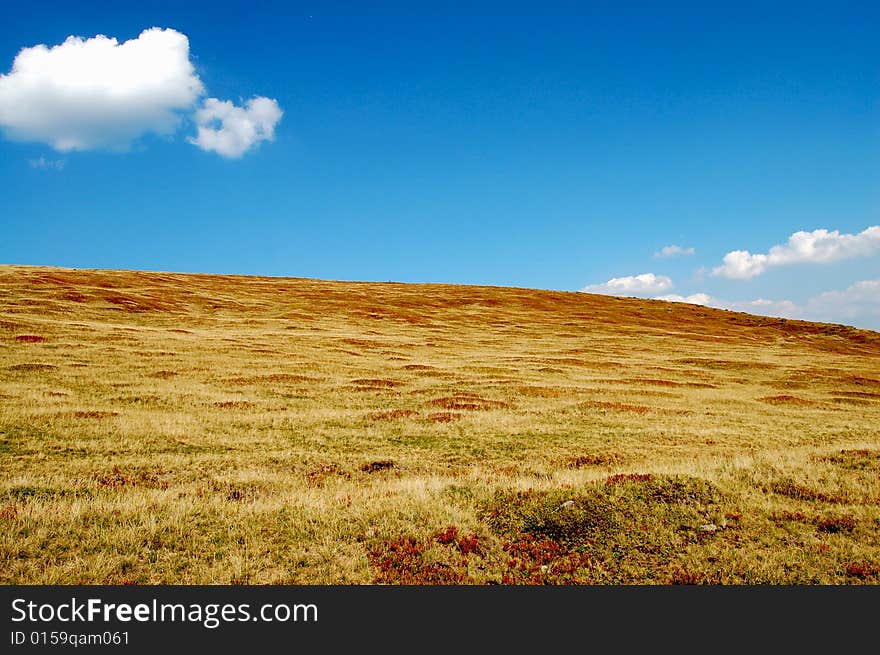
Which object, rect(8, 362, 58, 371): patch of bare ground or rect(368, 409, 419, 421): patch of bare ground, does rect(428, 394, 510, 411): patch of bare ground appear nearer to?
rect(368, 409, 419, 421): patch of bare ground

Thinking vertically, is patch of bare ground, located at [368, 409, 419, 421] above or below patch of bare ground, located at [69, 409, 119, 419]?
below

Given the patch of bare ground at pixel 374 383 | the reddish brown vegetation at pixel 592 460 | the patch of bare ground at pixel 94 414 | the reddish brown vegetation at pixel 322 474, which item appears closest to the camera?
the reddish brown vegetation at pixel 322 474

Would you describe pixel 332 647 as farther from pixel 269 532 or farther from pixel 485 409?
pixel 485 409

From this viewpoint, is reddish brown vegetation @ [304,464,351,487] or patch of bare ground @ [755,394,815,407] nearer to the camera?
reddish brown vegetation @ [304,464,351,487]

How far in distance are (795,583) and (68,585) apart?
483 inches

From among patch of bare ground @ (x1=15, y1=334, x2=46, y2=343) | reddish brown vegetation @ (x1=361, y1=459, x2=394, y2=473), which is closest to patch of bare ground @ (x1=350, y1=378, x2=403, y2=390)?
reddish brown vegetation @ (x1=361, y1=459, x2=394, y2=473)

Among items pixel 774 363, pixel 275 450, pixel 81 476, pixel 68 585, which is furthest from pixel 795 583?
pixel 774 363

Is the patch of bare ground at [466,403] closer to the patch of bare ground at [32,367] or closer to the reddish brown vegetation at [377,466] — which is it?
the reddish brown vegetation at [377,466]

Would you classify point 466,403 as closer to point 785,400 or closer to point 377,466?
point 377,466

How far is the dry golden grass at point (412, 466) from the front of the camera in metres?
9.51

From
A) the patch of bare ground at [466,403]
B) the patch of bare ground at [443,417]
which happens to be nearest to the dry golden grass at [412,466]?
the patch of bare ground at [443,417]

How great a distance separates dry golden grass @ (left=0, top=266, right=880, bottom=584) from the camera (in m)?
9.51

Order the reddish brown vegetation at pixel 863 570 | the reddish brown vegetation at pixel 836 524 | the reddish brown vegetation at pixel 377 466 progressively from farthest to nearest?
the reddish brown vegetation at pixel 377 466 → the reddish brown vegetation at pixel 836 524 → the reddish brown vegetation at pixel 863 570

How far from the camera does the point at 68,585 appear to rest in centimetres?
824
